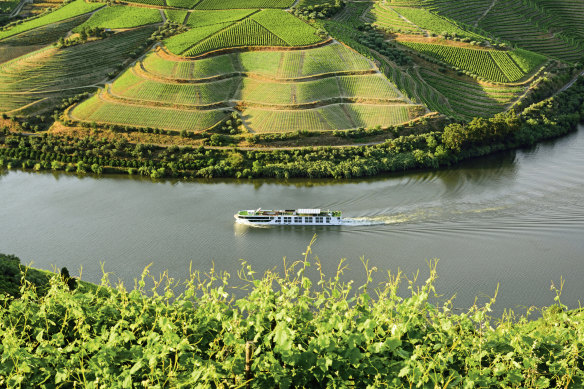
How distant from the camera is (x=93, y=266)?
41312 millimetres

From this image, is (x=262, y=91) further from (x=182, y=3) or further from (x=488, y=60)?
(x=182, y=3)

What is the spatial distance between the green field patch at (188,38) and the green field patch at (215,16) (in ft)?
11.8

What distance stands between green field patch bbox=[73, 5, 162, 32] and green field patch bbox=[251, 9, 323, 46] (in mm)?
18277

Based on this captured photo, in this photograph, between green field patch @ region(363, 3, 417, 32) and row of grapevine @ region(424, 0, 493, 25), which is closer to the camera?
green field patch @ region(363, 3, 417, 32)

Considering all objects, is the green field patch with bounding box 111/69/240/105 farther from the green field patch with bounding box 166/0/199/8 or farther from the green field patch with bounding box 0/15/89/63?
the green field patch with bounding box 166/0/199/8

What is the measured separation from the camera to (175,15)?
89.7 m

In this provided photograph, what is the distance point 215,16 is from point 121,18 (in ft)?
52.0

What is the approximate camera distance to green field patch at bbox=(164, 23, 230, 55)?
76562 millimetres

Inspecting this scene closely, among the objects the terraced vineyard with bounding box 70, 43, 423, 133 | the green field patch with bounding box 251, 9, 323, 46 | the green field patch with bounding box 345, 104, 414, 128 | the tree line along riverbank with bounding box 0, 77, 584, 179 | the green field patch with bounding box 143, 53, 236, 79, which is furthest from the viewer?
the green field patch with bounding box 251, 9, 323, 46

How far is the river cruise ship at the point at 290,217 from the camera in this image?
47.1m

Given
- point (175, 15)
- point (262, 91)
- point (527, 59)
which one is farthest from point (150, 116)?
point (527, 59)

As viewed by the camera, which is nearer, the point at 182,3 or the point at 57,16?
the point at 57,16

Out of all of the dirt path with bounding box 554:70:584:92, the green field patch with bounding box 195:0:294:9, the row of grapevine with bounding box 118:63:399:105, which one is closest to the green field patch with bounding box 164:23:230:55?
the row of grapevine with bounding box 118:63:399:105

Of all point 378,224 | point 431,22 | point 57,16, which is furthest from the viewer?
point 57,16
